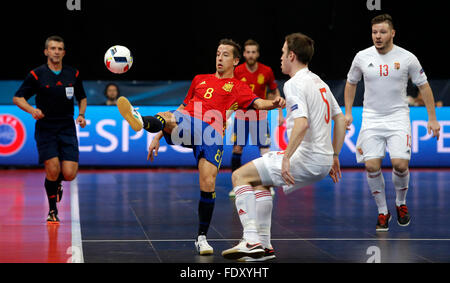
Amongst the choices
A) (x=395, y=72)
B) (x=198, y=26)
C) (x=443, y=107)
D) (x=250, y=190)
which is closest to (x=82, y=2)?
(x=198, y=26)

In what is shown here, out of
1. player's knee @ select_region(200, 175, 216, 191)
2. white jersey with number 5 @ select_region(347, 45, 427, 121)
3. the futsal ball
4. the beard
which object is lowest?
player's knee @ select_region(200, 175, 216, 191)

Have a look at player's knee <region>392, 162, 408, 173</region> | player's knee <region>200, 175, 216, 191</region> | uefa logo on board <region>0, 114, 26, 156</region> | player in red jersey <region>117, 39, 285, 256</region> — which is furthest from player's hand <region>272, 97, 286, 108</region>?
uefa logo on board <region>0, 114, 26, 156</region>

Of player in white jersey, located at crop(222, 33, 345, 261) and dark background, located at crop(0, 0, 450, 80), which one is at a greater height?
dark background, located at crop(0, 0, 450, 80)

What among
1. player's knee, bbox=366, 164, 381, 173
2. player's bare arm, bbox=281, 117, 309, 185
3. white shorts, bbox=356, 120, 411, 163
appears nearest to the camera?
player's bare arm, bbox=281, 117, 309, 185

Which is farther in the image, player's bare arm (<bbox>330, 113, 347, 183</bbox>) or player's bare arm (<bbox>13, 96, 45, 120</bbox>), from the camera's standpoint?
player's bare arm (<bbox>13, 96, 45, 120</bbox>)

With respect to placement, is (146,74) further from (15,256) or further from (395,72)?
(15,256)

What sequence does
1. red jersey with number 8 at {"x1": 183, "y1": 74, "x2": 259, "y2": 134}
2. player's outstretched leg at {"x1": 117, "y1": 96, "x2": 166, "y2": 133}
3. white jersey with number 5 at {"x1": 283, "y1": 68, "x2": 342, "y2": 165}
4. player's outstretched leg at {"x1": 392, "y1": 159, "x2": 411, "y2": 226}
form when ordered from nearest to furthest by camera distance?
white jersey with number 5 at {"x1": 283, "y1": 68, "x2": 342, "y2": 165}
player's outstretched leg at {"x1": 117, "y1": 96, "x2": 166, "y2": 133}
red jersey with number 8 at {"x1": 183, "y1": 74, "x2": 259, "y2": 134}
player's outstretched leg at {"x1": 392, "y1": 159, "x2": 411, "y2": 226}

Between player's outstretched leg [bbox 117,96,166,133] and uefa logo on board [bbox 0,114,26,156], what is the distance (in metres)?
9.32

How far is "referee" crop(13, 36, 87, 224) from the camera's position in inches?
376

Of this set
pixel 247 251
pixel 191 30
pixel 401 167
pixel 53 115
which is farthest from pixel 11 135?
pixel 247 251

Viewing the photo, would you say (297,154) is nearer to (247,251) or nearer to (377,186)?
(247,251)

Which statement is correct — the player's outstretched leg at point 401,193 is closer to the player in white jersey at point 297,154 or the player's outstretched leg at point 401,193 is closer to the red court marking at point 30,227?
the player in white jersey at point 297,154

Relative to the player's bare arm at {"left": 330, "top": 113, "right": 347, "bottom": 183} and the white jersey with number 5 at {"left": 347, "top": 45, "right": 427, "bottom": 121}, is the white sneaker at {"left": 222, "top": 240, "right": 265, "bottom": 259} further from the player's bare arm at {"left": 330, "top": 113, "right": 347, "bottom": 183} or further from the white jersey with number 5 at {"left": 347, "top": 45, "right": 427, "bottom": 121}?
the white jersey with number 5 at {"left": 347, "top": 45, "right": 427, "bottom": 121}

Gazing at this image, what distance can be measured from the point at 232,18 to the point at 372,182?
42.5ft
